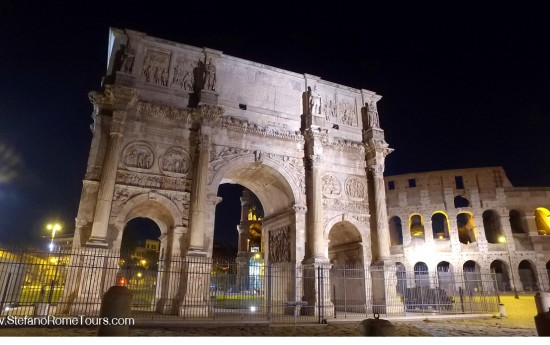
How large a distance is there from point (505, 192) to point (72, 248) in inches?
1343

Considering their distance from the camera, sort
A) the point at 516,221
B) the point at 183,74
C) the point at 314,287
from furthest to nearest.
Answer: the point at 516,221
the point at 183,74
the point at 314,287

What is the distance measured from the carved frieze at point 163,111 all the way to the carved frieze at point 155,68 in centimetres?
139

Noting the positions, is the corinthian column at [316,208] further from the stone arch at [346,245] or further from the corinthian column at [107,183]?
the corinthian column at [107,183]

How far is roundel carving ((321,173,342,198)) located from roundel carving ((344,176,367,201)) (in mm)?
513

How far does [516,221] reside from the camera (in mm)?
32875

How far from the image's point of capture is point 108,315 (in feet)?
19.5

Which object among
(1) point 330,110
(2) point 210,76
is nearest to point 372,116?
(1) point 330,110

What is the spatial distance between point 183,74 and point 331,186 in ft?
30.0

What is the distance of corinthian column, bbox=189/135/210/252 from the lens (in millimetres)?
13945

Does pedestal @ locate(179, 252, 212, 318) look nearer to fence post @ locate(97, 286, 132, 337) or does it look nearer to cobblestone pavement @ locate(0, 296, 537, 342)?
cobblestone pavement @ locate(0, 296, 537, 342)

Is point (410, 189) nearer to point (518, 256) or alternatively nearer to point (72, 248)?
point (518, 256)

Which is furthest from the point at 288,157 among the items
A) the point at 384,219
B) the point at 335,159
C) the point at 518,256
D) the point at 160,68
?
the point at 518,256

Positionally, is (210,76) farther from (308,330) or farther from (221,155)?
(308,330)

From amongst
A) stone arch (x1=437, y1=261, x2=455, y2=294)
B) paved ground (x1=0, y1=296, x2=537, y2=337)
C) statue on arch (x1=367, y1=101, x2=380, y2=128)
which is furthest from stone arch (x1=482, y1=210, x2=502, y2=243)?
paved ground (x1=0, y1=296, x2=537, y2=337)
